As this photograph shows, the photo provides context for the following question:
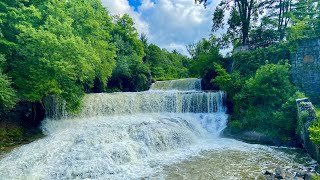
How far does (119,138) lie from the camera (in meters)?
10.6

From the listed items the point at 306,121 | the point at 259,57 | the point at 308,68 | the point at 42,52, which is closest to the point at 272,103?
the point at 306,121

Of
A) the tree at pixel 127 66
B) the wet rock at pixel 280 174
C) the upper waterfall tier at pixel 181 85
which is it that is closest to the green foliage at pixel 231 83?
the upper waterfall tier at pixel 181 85

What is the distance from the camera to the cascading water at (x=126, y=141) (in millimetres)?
8125

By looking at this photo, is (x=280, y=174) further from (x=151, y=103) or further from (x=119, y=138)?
(x=151, y=103)

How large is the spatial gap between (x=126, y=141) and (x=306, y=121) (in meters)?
7.02

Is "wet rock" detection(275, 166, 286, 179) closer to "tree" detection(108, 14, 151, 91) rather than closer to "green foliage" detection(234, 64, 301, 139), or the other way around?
"green foliage" detection(234, 64, 301, 139)

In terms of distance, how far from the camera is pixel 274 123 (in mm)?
11375

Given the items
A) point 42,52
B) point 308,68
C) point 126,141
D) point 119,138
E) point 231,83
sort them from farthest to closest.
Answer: point 231,83, point 308,68, point 42,52, point 119,138, point 126,141

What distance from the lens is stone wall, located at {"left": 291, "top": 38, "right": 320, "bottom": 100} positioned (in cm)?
1294

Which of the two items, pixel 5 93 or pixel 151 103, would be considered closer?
pixel 5 93

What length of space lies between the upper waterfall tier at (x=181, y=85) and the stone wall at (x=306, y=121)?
1077 cm

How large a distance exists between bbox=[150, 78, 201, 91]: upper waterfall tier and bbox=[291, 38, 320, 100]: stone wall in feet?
27.6

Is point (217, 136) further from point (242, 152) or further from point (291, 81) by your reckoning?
point (291, 81)

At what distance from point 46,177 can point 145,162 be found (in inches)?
127
